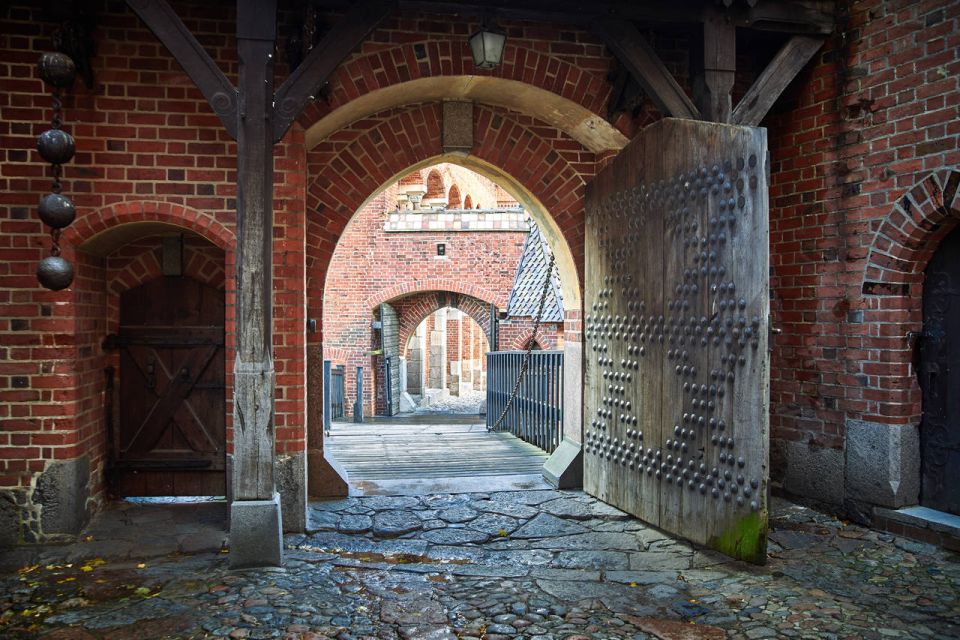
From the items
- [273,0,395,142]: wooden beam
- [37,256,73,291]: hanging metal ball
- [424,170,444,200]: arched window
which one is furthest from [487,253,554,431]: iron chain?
[424,170,444,200]: arched window

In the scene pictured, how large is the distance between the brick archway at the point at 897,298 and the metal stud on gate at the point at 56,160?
5348 mm

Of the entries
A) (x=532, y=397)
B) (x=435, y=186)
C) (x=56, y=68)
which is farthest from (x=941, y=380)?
(x=435, y=186)

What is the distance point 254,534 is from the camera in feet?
14.7

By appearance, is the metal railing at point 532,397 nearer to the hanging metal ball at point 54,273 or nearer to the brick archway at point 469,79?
the brick archway at point 469,79

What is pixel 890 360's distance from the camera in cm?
519

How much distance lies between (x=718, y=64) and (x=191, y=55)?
11.1 feet

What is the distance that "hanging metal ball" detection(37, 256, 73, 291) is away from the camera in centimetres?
469

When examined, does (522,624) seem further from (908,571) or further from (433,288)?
(433,288)

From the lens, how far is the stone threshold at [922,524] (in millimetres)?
4770

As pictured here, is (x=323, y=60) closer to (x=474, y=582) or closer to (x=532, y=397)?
(x=474, y=582)

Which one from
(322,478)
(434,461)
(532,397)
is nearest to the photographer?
(322,478)

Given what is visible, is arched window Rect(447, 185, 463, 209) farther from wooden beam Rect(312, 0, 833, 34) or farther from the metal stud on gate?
the metal stud on gate

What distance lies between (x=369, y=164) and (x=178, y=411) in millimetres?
2451

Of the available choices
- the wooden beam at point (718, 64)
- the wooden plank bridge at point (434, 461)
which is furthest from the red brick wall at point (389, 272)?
the wooden beam at point (718, 64)
